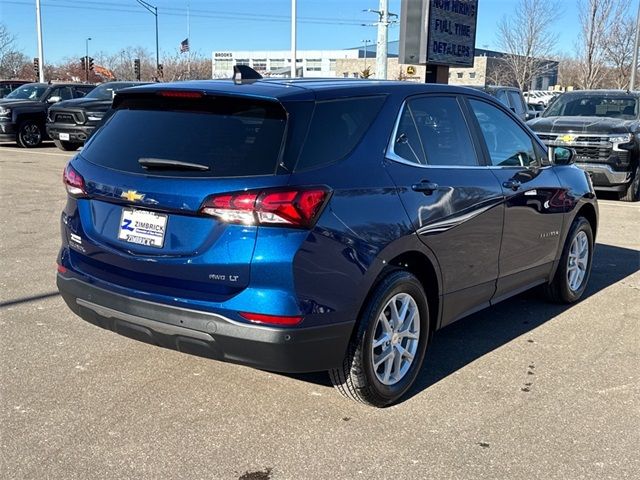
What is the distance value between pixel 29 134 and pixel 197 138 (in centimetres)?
1852

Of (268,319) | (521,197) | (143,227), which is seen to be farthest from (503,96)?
(268,319)

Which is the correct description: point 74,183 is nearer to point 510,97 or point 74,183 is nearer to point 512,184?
point 512,184

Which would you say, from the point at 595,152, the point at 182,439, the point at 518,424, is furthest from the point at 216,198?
the point at 595,152

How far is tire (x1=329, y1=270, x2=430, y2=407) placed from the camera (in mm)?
3547

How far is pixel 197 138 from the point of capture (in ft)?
11.2

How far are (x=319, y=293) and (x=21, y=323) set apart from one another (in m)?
2.76

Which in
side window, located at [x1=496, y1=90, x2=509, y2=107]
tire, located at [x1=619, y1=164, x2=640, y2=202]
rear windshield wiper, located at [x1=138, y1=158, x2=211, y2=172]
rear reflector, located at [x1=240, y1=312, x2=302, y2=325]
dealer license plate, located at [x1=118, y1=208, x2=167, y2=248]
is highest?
side window, located at [x1=496, y1=90, x2=509, y2=107]

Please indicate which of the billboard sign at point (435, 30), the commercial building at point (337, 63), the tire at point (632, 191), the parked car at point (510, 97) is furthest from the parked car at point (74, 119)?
the commercial building at point (337, 63)

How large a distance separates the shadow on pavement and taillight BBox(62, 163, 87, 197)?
1651mm

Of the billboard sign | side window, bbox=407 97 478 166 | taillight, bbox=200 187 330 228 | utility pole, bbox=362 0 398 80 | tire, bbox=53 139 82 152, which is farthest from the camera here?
utility pole, bbox=362 0 398 80

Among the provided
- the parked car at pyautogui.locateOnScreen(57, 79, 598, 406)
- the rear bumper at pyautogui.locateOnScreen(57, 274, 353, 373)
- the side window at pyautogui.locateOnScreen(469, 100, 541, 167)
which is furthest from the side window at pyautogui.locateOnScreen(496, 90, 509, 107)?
the rear bumper at pyautogui.locateOnScreen(57, 274, 353, 373)

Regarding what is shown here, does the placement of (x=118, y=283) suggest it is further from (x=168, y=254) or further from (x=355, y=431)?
(x=355, y=431)

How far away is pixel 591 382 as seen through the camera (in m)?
4.20

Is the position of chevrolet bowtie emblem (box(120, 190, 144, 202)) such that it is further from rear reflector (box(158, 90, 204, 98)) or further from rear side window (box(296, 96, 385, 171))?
rear side window (box(296, 96, 385, 171))
